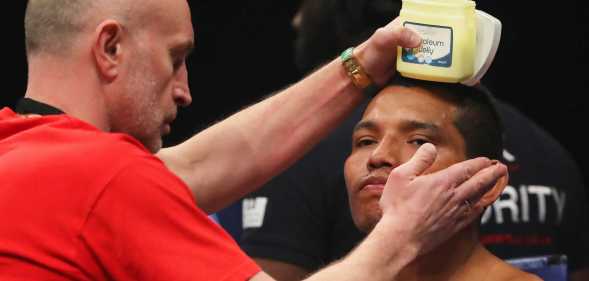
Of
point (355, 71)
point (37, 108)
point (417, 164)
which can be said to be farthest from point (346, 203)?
point (37, 108)

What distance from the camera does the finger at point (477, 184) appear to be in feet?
8.98

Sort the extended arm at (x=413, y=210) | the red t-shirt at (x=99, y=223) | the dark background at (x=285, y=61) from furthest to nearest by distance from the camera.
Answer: the dark background at (x=285, y=61), the extended arm at (x=413, y=210), the red t-shirt at (x=99, y=223)

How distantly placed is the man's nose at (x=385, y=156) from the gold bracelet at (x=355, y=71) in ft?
0.64

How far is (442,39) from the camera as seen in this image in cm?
291

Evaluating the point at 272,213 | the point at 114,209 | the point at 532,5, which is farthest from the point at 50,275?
the point at 532,5

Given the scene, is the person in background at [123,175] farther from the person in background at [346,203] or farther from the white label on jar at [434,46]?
the person in background at [346,203]

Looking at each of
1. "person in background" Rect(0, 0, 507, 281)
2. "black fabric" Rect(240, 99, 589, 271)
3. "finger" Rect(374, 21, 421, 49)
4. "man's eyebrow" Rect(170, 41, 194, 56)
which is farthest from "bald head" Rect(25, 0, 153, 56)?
"black fabric" Rect(240, 99, 589, 271)

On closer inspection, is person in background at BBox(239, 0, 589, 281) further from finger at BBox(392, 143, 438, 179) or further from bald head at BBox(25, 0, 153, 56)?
bald head at BBox(25, 0, 153, 56)

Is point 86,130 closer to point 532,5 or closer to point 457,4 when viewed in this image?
point 457,4

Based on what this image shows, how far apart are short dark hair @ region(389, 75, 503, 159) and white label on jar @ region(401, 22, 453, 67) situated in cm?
17

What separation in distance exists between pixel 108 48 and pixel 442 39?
2.11 ft

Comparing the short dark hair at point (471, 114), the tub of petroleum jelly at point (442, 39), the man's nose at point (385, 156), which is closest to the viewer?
the tub of petroleum jelly at point (442, 39)

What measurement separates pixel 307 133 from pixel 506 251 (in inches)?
31.1

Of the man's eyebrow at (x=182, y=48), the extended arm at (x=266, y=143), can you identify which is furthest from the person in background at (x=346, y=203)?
the man's eyebrow at (x=182, y=48)
